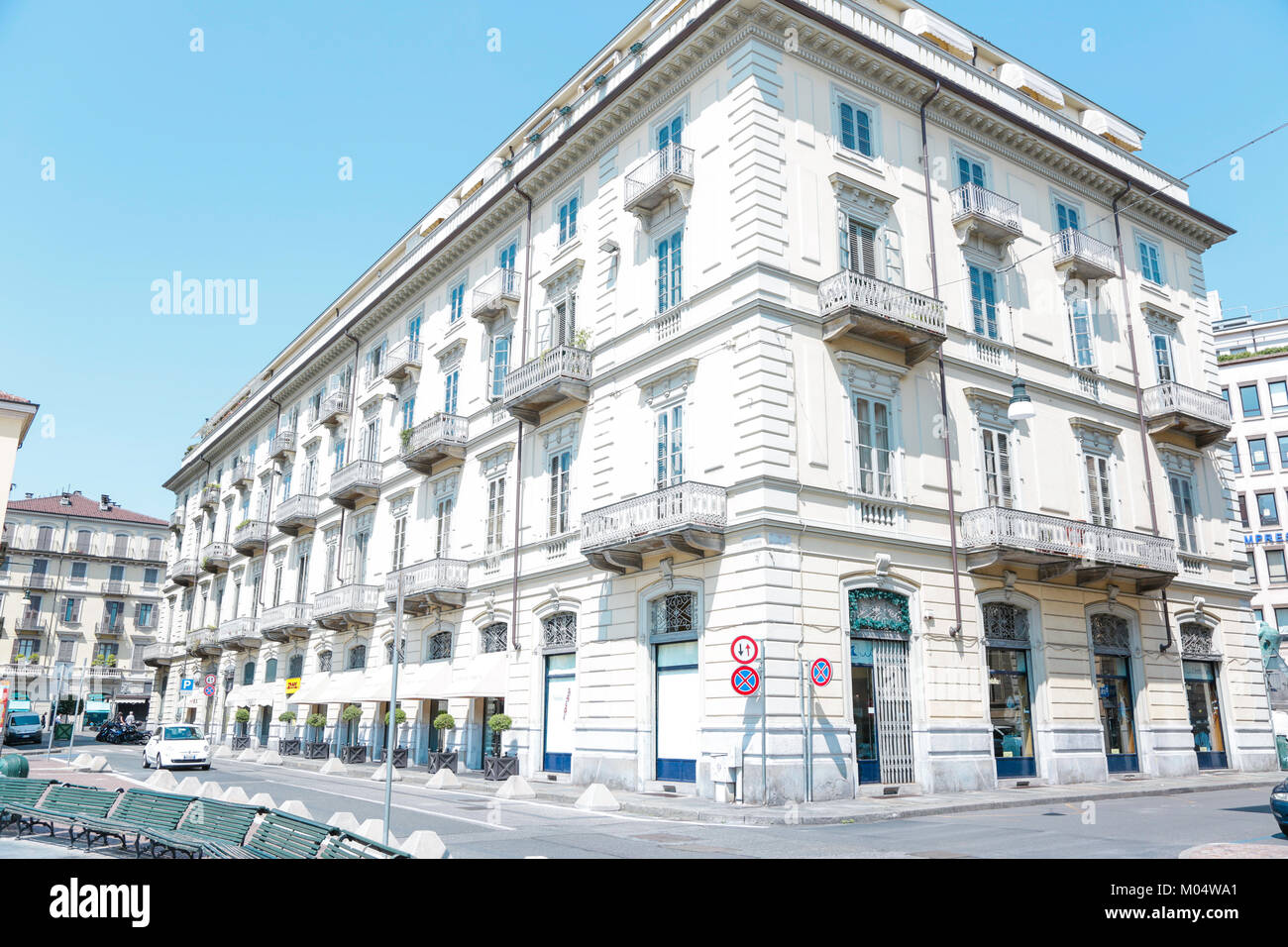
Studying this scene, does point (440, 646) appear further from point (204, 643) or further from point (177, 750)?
point (204, 643)

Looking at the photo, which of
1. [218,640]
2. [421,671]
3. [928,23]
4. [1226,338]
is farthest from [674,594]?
[1226,338]

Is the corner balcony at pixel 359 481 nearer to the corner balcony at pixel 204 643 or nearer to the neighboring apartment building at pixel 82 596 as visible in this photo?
the corner balcony at pixel 204 643

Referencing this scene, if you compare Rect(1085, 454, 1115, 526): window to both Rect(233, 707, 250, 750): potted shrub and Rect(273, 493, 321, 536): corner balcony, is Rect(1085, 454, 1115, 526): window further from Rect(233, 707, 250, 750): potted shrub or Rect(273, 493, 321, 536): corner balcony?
Rect(233, 707, 250, 750): potted shrub

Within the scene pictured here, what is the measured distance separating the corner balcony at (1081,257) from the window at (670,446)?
13118mm

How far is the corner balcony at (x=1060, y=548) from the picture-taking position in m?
22.5

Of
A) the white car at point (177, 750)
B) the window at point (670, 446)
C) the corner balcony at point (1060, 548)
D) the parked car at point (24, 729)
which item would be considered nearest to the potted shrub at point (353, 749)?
the white car at point (177, 750)

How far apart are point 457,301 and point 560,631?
14.2 meters

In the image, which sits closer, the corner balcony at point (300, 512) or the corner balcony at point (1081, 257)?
the corner balcony at point (1081, 257)

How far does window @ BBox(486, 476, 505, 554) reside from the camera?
29419mm

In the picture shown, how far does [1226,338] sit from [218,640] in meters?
61.3

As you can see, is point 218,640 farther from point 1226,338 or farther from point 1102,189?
point 1226,338

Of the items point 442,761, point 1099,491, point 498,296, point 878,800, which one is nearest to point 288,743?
point 442,761

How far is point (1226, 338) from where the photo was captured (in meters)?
59.6

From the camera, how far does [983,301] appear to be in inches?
1017
